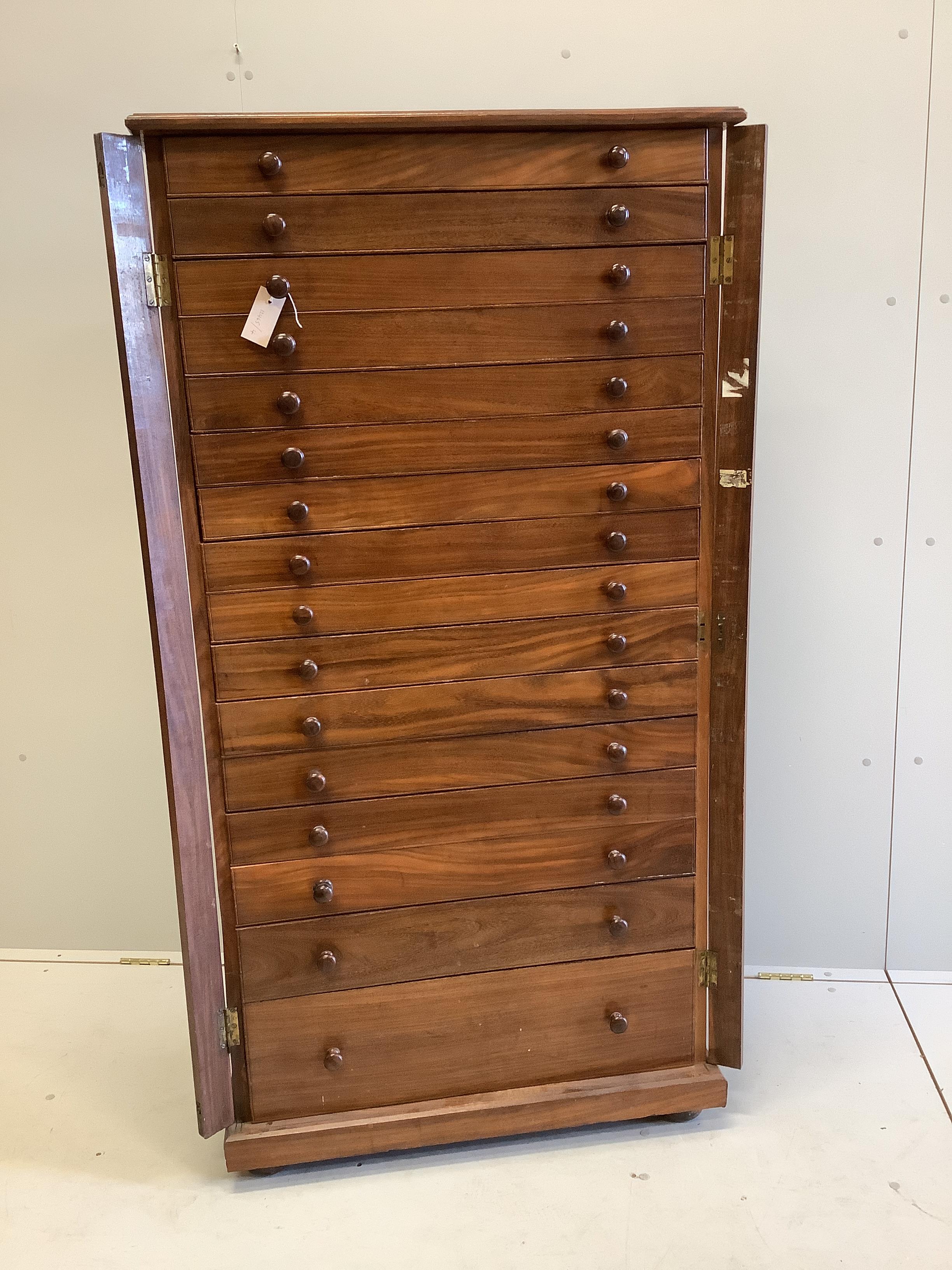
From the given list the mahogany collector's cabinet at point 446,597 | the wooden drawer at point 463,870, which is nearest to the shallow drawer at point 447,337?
the mahogany collector's cabinet at point 446,597

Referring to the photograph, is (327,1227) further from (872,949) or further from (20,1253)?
(872,949)

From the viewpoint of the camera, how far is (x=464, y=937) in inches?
77.7

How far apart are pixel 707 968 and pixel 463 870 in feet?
1.84

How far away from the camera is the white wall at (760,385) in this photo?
2201 mm

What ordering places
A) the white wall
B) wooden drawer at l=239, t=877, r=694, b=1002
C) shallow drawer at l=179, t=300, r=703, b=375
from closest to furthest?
shallow drawer at l=179, t=300, r=703, b=375
wooden drawer at l=239, t=877, r=694, b=1002
the white wall

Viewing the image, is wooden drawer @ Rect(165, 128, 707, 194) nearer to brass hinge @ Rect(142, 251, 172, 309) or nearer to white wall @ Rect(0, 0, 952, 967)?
brass hinge @ Rect(142, 251, 172, 309)

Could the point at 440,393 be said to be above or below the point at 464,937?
above

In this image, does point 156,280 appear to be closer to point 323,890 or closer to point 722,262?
point 722,262

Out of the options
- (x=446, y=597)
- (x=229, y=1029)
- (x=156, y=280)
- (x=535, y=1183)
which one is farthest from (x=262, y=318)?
(x=535, y=1183)

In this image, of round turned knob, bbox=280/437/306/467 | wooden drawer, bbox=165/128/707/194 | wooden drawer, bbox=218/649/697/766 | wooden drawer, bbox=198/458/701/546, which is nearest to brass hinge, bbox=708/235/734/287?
wooden drawer, bbox=165/128/707/194

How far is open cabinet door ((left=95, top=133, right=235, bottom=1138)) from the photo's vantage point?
5.35ft

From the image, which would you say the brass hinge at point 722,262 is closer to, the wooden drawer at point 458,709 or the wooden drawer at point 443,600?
the wooden drawer at point 443,600

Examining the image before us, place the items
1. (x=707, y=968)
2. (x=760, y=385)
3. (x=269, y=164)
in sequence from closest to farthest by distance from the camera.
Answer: (x=269, y=164)
(x=707, y=968)
(x=760, y=385)

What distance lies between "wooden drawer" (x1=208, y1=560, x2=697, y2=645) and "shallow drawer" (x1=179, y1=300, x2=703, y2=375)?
0.38 metres
